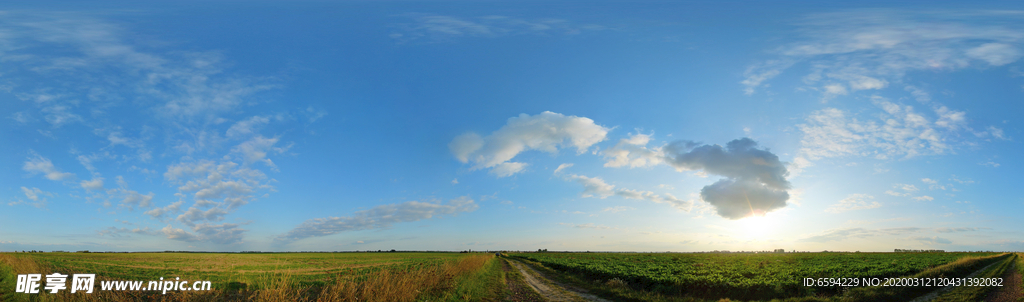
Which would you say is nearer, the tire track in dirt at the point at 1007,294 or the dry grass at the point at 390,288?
the dry grass at the point at 390,288

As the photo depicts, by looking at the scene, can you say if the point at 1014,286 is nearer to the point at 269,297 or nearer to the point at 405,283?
the point at 405,283

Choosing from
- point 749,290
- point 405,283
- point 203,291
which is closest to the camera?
point 203,291

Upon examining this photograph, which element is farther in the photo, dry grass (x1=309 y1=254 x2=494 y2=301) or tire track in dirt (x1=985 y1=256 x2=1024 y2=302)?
tire track in dirt (x1=985 y1=256 x2=1024 y2=302)

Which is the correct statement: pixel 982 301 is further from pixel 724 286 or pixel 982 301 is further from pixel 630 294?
pixel 630 294

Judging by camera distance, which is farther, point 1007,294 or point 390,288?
point 1007,294

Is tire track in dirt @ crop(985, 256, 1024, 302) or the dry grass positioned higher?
the dry grass

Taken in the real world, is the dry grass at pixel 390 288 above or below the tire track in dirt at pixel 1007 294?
above

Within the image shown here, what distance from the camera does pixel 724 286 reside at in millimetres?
18734

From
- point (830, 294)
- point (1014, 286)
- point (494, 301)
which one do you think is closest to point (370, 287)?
point (494, 301)

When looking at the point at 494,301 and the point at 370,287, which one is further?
the point at 494,301

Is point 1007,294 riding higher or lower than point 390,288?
lower

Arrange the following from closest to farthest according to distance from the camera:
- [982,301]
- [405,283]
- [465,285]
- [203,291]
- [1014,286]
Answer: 1. [203,291]
2. [405,283]
3. [982,301]
4. [465,285]
5. [1014,286]

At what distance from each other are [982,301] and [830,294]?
5.40 m

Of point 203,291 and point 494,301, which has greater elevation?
point 203,291
